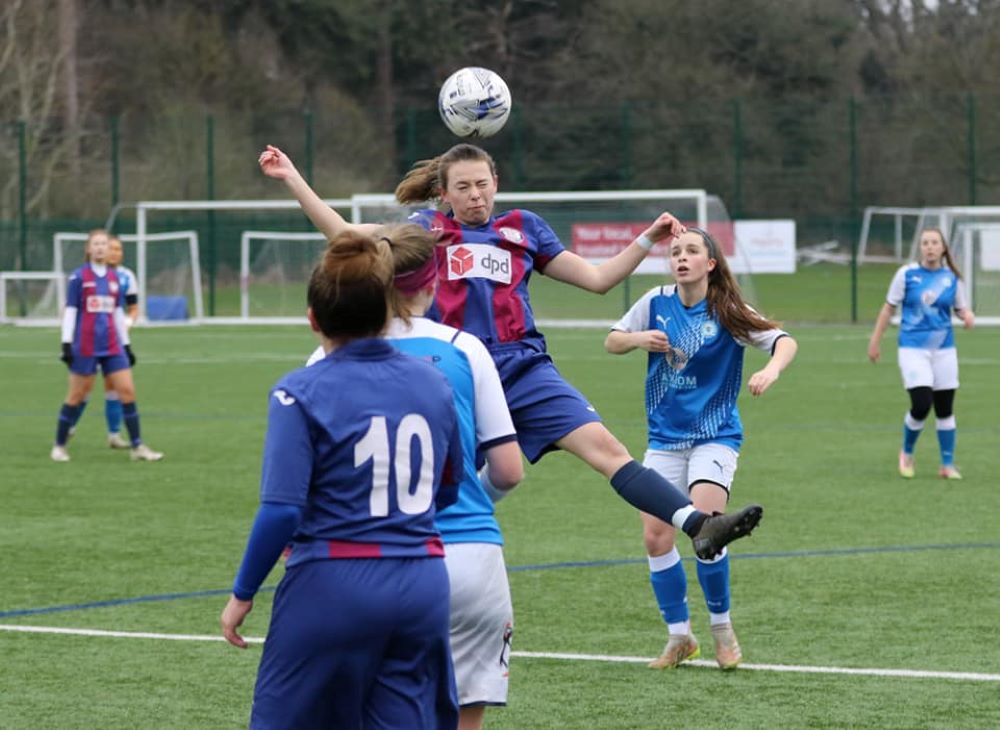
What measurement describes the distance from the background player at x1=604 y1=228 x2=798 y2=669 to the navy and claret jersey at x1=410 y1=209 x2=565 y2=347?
91 centimetres

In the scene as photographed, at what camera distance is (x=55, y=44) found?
48.6 metres

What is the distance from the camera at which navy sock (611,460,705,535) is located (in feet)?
17.9

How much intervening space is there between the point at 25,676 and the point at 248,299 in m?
30.0

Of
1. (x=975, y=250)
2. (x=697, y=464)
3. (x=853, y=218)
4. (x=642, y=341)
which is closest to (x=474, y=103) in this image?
(x=642, y=341)

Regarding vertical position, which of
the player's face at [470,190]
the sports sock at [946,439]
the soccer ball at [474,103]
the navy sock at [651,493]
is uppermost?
the soccer ball at [474,103]

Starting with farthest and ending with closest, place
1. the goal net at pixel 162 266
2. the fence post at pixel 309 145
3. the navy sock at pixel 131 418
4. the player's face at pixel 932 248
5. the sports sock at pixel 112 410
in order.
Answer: the fence post at pixel 309 145 < the goal net at pixel 162 266 < the sports sock at pixel 112 410 < the navy sock at pixel 131 418 < the player's face at pixel 932 248

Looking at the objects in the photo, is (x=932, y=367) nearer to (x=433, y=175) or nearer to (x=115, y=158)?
(x=433, y=175)

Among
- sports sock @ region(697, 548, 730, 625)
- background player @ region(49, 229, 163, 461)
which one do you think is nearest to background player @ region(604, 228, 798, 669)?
sports sock @ region(697, 548, 730, 625)

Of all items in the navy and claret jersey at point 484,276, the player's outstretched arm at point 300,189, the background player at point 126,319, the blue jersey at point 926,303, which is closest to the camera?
the player's outstretched arm at point 300,189

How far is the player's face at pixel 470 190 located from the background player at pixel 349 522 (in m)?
1.89

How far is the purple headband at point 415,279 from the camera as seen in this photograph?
448cm

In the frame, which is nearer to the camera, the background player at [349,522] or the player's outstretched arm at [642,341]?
the background player at [349,522]

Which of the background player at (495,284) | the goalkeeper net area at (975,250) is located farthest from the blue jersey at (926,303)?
the goalkeeper net area at (975,250)

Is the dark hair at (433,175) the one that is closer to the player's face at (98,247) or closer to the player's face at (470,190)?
the player's face at (470,190)
